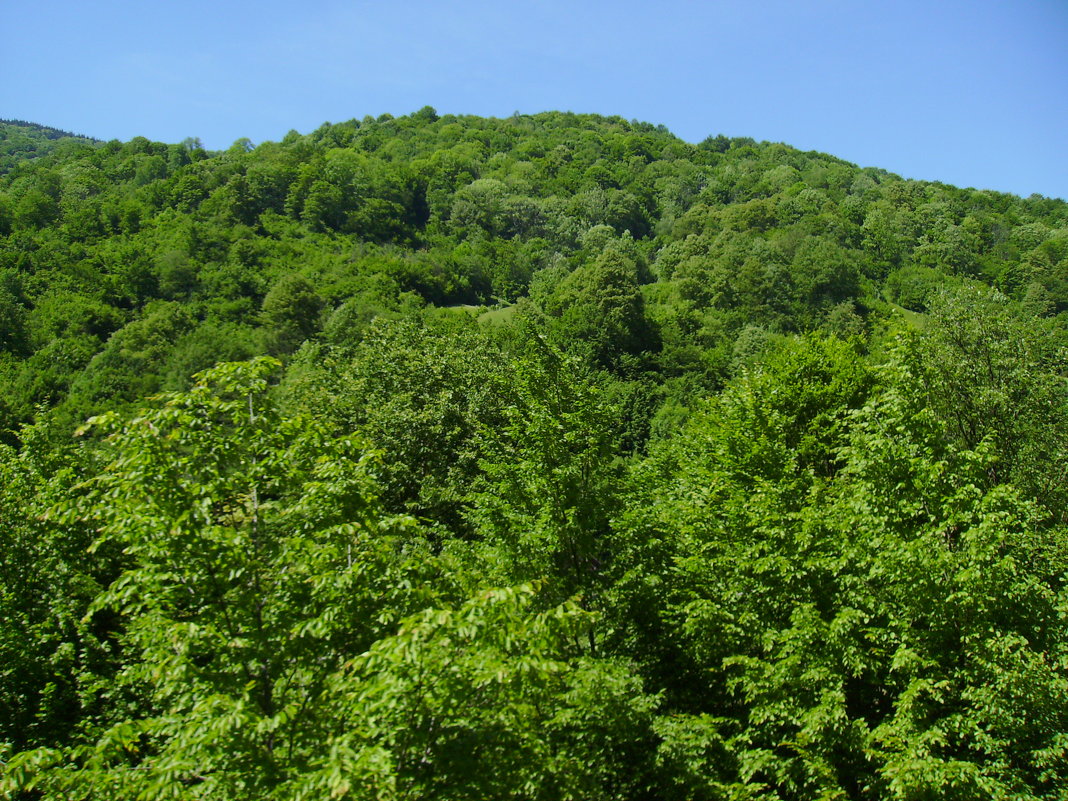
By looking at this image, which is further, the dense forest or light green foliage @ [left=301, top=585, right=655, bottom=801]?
the dense forest

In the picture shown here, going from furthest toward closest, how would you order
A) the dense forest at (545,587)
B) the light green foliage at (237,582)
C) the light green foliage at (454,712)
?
the dense forest at (545,587)
the light green foliage at (237,582)
the light green foliage at (454,712)

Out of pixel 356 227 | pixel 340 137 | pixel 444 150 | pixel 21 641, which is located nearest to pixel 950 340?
pixel 21 641

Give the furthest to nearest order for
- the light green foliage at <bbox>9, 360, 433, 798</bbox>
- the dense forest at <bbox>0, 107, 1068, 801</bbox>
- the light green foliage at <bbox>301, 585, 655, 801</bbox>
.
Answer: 1. the dense forest at <bbox>0, 107, 1068, 801</bbox>
2. the light green foliage at <bbox>9, 360, 433, 798</bbox>
3. the light green foliage at <bbox>301, 585, 655, 801</bbox>

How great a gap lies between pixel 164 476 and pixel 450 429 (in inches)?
857

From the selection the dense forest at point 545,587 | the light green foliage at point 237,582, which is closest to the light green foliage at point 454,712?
the dense forest at point 545,587

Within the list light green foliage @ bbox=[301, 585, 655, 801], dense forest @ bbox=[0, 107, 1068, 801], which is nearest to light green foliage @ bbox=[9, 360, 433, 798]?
dense forest @ bbox=[0, 107, 1068, 801]

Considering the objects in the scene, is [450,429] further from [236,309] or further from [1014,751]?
[236,309]

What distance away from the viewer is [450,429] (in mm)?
29984

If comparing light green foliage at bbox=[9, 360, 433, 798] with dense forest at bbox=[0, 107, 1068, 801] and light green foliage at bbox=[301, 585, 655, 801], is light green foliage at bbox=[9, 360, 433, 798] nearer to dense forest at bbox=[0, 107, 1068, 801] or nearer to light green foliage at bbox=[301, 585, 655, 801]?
dense forest at bbox=[0, 107, 1068, 801]

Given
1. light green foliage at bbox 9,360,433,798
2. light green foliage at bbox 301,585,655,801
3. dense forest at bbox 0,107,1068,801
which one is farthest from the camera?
dense forest at bbox 0,107,1068,801

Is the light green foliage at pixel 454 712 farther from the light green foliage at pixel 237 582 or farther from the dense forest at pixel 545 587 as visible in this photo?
the light green foliage at pixel 237 582

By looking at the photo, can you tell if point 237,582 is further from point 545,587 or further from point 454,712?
point 545,587

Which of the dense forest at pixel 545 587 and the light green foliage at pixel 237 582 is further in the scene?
the dense forest at pixel 545 587

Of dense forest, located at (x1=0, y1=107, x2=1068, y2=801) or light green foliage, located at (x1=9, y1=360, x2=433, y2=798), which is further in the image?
dense forest, located at (x1=0, y1=107, x2=1068, y2=801)
